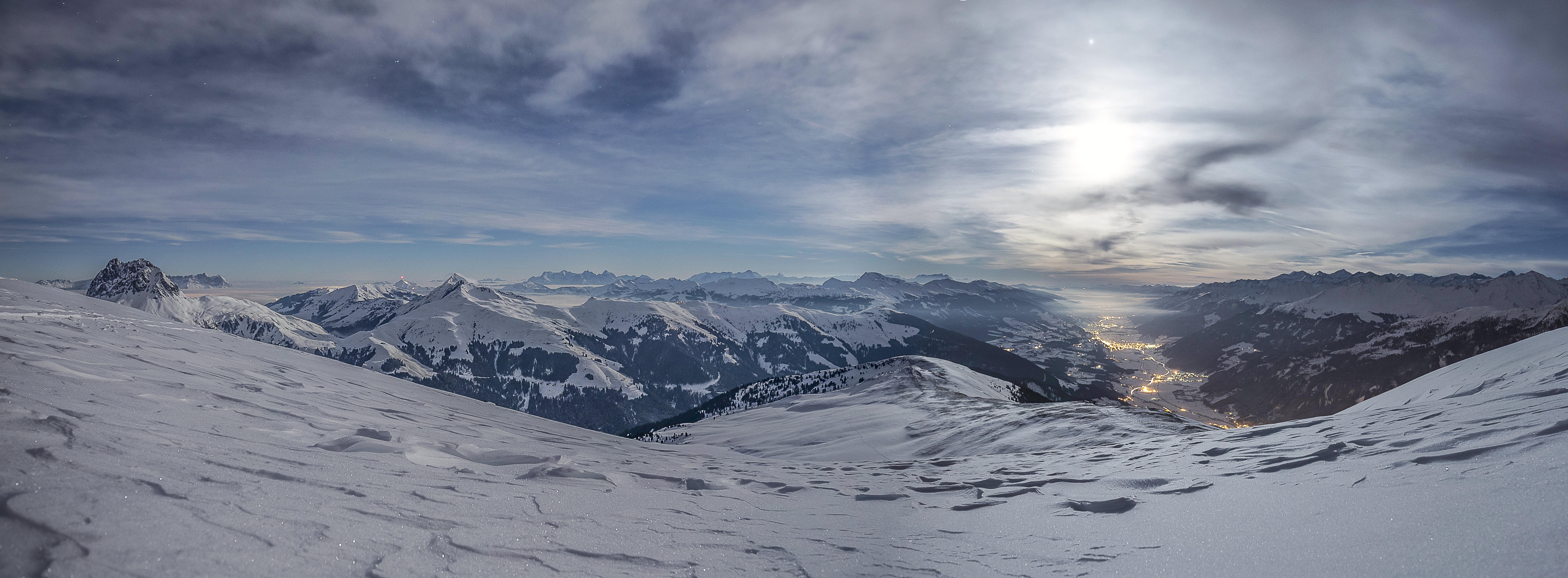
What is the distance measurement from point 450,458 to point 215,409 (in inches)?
165

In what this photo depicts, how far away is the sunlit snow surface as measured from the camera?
14.9ft

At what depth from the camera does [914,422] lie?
176ft

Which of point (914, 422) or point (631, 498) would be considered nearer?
point (631, 498)

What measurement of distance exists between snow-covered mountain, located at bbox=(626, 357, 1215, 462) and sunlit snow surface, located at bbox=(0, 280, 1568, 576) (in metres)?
16.0

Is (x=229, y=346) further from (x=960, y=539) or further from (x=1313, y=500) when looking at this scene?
(x=1313, y=500)

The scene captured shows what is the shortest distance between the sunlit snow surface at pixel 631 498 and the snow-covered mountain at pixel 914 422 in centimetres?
1603

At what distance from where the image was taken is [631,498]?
29.2 feet

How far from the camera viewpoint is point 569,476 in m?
9.75

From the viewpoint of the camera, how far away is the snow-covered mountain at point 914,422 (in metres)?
31.7

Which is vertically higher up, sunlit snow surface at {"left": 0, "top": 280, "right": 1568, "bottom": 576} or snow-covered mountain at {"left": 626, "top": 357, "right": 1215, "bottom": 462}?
sunlit snow surface at {"left": 0, "top": 280, "right": 1568, "bottom": 576}

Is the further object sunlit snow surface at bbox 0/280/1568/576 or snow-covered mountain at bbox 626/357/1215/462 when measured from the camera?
snow-covered mountain at bbox 626/357/1215/462

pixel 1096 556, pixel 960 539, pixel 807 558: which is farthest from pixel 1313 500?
pixel 807 558

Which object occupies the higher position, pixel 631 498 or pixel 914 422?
pixel 631 498

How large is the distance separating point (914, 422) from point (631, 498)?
4890 cm
